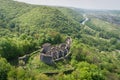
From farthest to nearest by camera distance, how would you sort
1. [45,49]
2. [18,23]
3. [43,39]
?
1. [18,23]
2. [43,39]
3. [45,49]

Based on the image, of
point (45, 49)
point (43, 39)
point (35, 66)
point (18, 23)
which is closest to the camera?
point (35, 66)

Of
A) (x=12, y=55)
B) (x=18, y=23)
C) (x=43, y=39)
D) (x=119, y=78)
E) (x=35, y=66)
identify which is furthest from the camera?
(x=18, y=23)

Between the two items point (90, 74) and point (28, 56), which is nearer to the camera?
point (90, 74)

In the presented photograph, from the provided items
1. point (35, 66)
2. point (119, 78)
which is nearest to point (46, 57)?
point (35, 66)

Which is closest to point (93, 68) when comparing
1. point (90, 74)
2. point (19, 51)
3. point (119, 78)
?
point (90, 74)

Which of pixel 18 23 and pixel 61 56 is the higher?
pixel 61 56

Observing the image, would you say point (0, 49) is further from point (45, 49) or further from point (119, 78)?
point (119, 78)

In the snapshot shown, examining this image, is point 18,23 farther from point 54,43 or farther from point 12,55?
point 12,55

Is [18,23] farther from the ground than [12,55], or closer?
closer

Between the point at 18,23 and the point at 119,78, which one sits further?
the point at 18,23

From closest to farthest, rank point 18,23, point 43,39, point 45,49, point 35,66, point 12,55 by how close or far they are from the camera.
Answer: point 35,66 → point 12,55 → point 45,49 → point 43,39 → point 18,23
